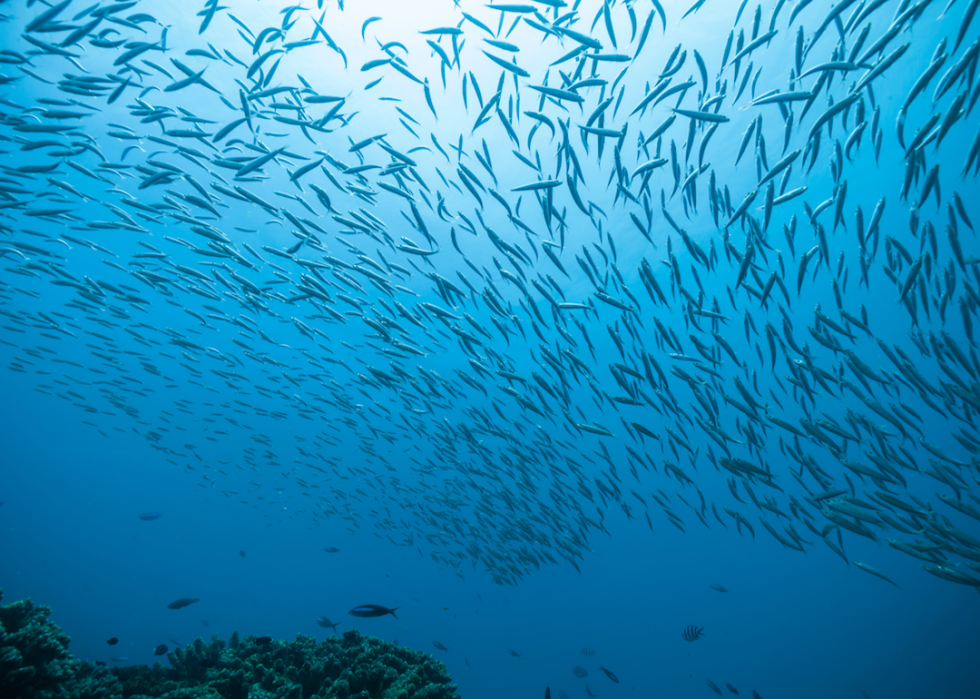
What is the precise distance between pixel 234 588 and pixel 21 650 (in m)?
73.6

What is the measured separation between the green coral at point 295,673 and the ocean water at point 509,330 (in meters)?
0.91

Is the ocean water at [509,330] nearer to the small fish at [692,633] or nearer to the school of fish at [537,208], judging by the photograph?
the school of fish at [537,208]

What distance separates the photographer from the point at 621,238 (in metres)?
18.1

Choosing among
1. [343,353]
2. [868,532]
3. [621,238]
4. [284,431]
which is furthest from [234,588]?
[868,532]

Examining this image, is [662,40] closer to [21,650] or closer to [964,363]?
[964,363]

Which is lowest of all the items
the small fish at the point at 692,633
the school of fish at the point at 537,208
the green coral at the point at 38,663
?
the small fish at the point at 692,633

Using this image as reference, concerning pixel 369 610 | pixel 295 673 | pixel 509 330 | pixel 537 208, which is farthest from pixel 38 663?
pixel 537 208

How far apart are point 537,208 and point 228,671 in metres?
15.8

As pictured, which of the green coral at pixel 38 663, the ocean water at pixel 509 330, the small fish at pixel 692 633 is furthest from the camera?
the small fish at pixel 692 633

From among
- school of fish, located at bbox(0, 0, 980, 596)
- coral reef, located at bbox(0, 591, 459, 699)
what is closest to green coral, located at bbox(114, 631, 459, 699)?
coral reef, located at bbox(0, 591, 459, 699)

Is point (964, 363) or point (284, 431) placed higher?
point (964, 363)

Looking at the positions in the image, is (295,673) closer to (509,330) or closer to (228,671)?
(228,671)

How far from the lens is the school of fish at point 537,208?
499 centimetres

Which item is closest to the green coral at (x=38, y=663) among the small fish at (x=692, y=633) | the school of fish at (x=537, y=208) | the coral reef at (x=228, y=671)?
the coral reef at (x=228, y=671)
